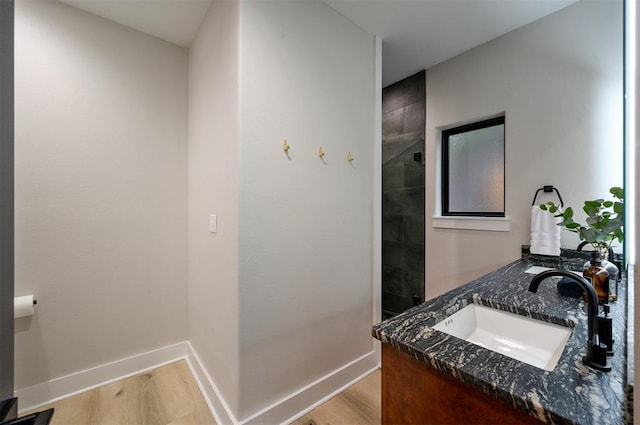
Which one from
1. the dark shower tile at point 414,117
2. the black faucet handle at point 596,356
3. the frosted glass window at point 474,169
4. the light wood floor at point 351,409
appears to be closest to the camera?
the black faucet handle at point 596,356

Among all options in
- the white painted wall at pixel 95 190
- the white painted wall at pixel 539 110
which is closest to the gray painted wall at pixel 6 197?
the white painted wall at pixel 95 190

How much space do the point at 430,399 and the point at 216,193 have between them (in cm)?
148

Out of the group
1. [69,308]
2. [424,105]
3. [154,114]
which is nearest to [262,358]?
[69,308]

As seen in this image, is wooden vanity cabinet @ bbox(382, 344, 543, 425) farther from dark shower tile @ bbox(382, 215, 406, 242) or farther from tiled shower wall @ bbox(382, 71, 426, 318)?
dark shower tile @ bbox(382, 215, 406, 242)

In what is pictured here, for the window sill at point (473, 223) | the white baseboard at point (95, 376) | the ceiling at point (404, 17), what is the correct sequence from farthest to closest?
the window sill at point (473, 223) → the ceiling at point (404, 17) → the white baseboard at point (95, 376)

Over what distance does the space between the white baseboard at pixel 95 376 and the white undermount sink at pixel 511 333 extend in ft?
6.95

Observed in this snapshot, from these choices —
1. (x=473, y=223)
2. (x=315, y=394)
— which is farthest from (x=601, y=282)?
(x=315, y=394)

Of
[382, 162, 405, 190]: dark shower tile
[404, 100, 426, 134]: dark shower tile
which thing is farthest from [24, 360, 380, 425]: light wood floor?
[404, 100, 426, 134]: dark shower tile

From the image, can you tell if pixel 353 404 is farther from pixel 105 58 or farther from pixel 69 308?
pixel 105 58

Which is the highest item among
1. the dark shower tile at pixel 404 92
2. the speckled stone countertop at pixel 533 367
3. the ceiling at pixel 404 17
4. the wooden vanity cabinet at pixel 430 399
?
the ceiling at pixel 404 17

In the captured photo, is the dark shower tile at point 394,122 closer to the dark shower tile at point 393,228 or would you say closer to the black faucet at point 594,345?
→ the dark shower tile at point 393,228

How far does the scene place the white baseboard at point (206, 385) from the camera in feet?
4.97

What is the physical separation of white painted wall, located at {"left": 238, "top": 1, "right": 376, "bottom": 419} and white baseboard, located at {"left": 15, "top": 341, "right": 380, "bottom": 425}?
49mm

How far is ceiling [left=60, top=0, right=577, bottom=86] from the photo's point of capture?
176cm
